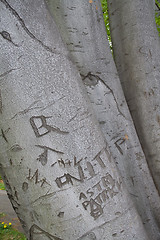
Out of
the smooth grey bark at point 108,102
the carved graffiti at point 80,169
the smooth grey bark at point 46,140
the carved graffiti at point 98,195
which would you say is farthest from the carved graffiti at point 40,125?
the smooth grey bark at point 108,102

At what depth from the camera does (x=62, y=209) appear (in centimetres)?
102

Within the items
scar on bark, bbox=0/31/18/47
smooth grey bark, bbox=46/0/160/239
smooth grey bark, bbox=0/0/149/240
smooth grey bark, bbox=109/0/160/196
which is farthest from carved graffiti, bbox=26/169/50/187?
smooth grey bark, bbox=109/0/160/196

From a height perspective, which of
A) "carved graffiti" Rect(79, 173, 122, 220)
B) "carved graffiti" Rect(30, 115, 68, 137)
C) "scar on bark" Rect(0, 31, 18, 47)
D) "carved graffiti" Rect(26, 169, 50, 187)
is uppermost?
"scar on bark" Rect(0, 31, 18, 47)

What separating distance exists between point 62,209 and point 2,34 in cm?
84

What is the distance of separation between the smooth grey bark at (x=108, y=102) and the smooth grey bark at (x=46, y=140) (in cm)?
56

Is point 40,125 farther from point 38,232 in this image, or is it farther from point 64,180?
point 38,232

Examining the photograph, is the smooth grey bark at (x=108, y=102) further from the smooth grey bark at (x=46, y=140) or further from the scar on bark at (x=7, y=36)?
the scar on bark at (x=7, y=36)

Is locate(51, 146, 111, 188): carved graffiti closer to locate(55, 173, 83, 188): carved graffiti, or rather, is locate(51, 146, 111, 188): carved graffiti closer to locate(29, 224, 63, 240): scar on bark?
locate(55, 173, 83, 188): carved graffiti

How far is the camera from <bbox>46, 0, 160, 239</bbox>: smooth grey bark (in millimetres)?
1634

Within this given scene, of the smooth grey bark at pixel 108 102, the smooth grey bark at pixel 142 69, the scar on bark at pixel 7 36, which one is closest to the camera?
the scar on bark at pixel 7 36

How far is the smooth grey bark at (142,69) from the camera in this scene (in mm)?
1896

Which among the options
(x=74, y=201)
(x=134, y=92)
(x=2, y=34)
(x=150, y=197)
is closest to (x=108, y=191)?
(x=74, y=201)

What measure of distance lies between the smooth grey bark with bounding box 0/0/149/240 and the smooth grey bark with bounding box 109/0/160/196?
0.94 metres

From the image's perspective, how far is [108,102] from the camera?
1.63 meters
